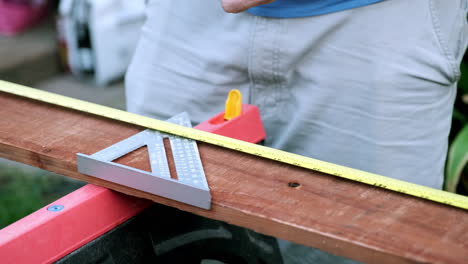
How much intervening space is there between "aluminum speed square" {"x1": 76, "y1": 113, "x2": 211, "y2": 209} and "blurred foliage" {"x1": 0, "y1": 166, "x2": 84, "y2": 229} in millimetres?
1538

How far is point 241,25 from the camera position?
1264mm

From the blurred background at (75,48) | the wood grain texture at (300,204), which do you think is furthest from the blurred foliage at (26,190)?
the wood grain texture at (300,204)

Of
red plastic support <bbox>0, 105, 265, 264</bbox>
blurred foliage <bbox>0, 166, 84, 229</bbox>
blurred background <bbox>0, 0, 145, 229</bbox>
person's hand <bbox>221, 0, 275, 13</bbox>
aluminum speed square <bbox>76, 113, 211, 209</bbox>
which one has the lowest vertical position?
blurred foliage <bbox>0, 166, 84, 229</bbox>

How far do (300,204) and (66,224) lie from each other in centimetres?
36

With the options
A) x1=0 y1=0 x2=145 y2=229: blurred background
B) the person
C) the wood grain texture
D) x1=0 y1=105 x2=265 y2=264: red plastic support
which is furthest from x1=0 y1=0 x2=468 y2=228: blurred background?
x1=0 y1=105 x2=265 y2=264: red plastic support

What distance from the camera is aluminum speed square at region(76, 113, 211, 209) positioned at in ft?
2.86

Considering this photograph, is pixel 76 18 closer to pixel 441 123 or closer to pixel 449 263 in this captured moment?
pixel 441 123

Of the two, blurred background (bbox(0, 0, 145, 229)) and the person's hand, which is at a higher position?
the person's hand

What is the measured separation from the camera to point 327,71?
1.24 m

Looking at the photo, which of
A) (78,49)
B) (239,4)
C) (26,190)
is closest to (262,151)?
(239,4)

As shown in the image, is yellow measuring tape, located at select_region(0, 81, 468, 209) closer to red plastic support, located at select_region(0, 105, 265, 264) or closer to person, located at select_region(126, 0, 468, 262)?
red plastic support, located at select_region(0, 105, 265, 264)

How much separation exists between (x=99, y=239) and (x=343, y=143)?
0.60 m

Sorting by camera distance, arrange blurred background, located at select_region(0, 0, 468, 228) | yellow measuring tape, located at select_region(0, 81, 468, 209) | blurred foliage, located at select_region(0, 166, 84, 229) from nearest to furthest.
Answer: yellow measuring tape, located at select_region(0, 81, 468, 209), blurred foliage, located at select_region(0, 166, 84, 229), blurred background, located at select_region(0, 0, 468, 228)

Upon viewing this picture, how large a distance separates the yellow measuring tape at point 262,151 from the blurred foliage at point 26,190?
4.33 ft
